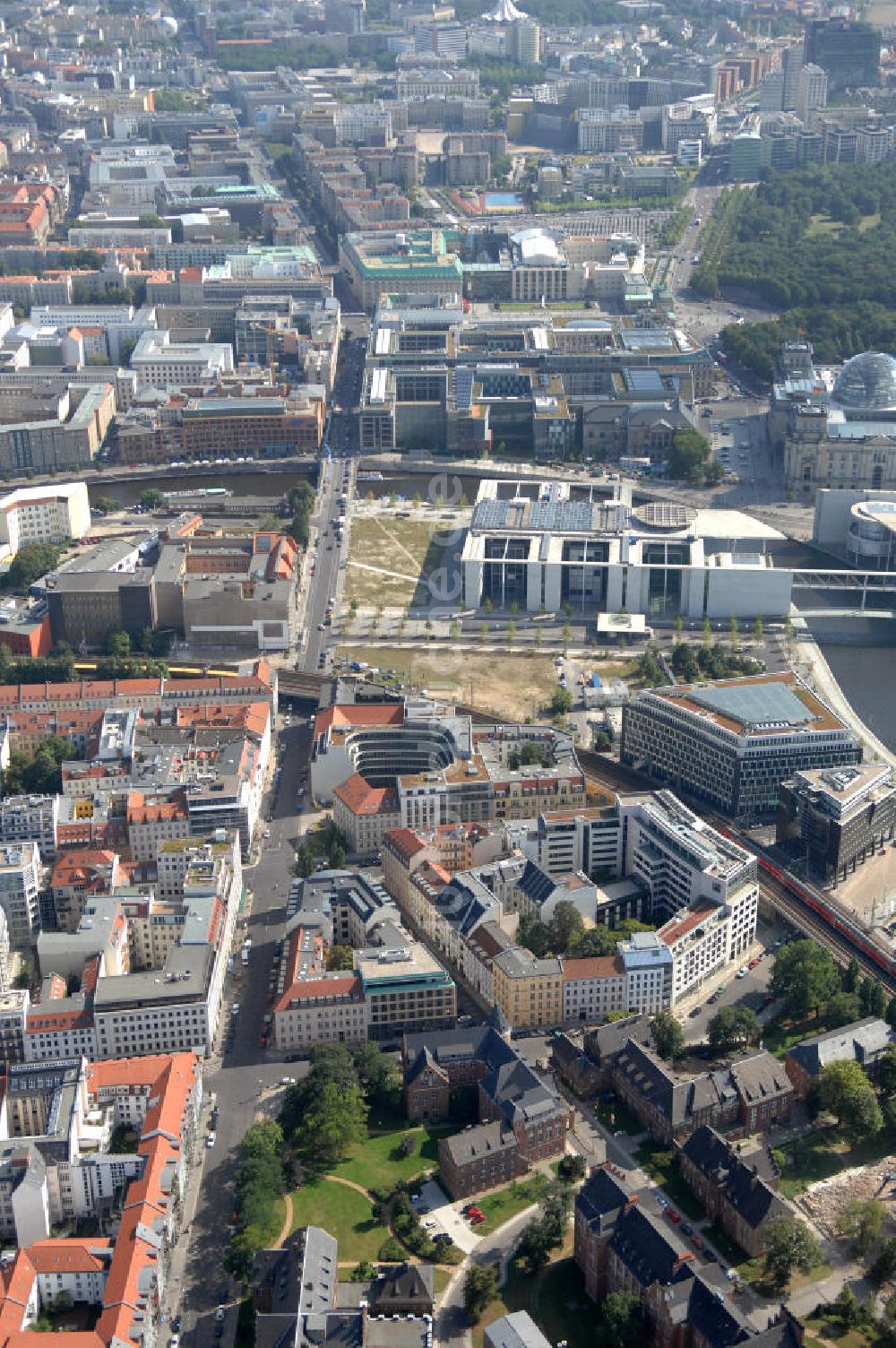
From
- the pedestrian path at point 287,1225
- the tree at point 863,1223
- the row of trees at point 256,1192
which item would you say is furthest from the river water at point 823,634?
the pedestrian path at point 287,1225

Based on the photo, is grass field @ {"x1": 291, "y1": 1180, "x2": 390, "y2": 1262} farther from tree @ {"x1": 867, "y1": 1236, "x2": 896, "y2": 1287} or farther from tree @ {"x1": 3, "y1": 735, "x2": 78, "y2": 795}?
tree @ {"x1": 3, "y1": 735, "x2": 78, "y2": 795}

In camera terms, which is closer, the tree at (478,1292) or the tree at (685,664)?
the tree at (478,1292)

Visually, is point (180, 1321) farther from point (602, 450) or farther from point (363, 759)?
point (602, 450)

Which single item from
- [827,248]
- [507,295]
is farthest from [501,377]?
[827,248]

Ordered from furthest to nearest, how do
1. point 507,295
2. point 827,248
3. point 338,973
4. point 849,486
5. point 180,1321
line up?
point 827,248 < point 507,295 < point 849,486 < point 338,973 < point 180,1321

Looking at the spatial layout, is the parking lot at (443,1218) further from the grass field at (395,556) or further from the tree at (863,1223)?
the grass field at (395,556)

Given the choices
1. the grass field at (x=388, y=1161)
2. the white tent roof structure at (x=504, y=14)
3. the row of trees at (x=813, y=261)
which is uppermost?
the white tent roof structure at (x=504, y=14)
